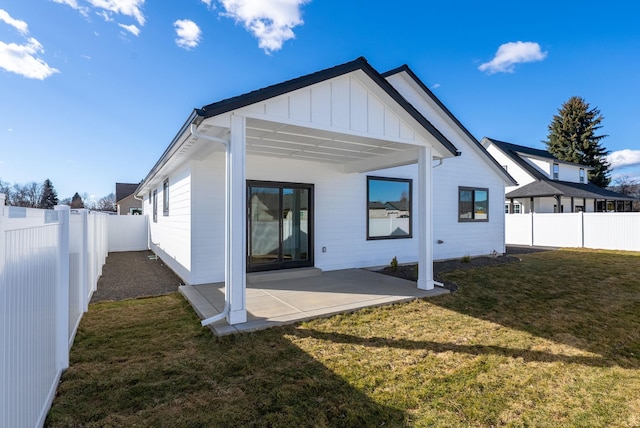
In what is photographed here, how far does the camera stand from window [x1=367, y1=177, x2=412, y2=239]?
898 centimetres

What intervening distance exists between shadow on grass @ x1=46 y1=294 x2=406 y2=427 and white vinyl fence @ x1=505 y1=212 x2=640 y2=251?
17.2m

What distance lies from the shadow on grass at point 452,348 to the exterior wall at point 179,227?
152 inches

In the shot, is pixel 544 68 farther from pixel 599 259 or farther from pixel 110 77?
pixel 110 77

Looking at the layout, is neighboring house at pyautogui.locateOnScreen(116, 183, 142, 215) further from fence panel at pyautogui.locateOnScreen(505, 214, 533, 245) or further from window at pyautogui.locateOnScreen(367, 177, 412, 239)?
fence panel at pyautogui.locateOnScreen(505, 214, 533, 245)

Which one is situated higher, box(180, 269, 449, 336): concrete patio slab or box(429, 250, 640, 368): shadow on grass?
box(180, 269, 449, 336): concrete patio slab

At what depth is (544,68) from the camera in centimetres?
1588

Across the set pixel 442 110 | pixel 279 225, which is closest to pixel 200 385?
pixel 279 225

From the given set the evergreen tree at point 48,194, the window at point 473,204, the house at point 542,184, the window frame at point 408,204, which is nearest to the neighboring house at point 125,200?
the evergreen tree at point 48,194

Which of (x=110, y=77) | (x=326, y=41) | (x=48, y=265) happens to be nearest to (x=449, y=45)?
(x=326, y=41)

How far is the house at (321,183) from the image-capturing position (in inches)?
175

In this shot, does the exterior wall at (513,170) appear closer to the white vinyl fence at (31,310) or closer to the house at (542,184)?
the house at (542,184)

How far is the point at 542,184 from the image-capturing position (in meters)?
20.5

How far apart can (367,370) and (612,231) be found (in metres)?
17.1

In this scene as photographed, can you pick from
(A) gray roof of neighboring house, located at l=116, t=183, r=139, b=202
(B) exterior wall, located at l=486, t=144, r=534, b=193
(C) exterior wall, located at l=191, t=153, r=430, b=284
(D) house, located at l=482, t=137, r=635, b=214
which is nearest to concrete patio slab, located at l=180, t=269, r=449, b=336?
(C) exterior wall, located at l=191, t=153, r=430, b=284
